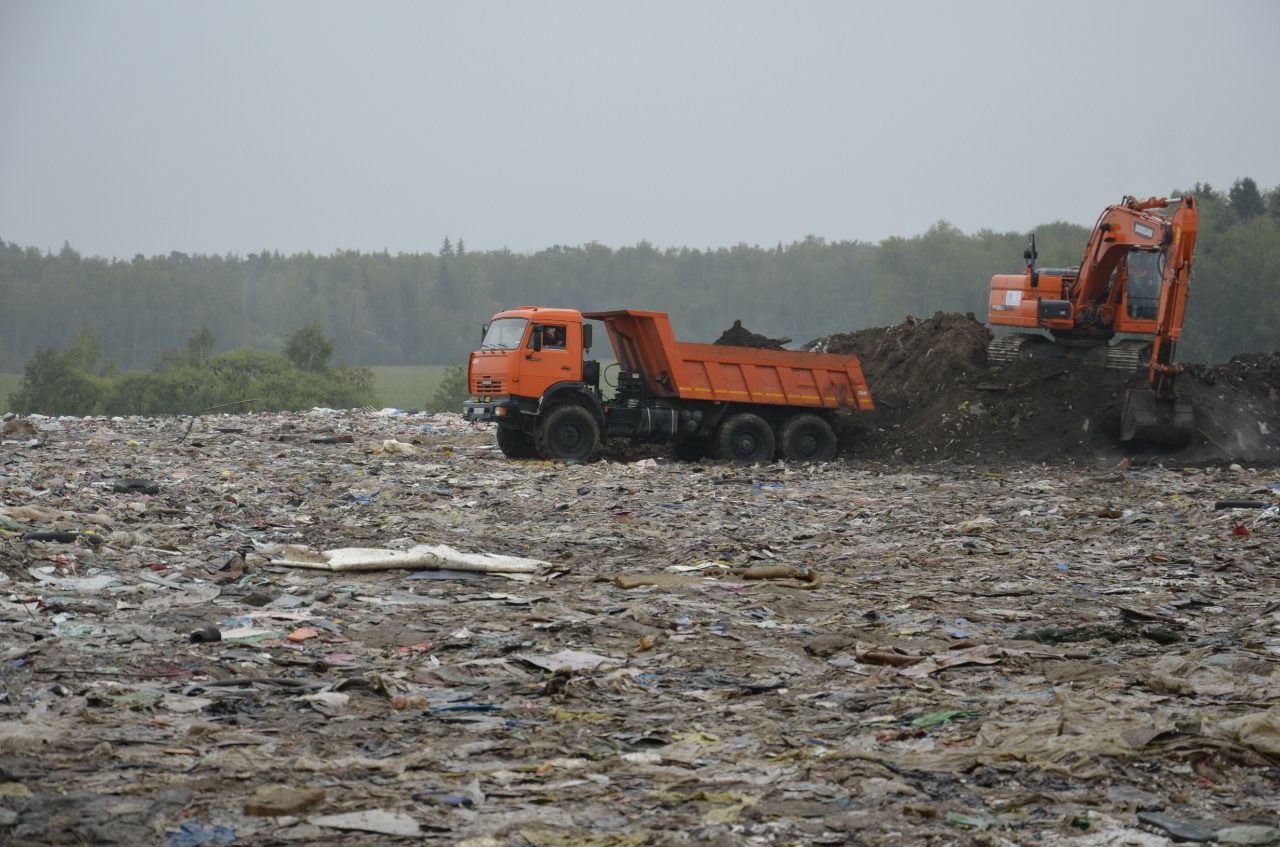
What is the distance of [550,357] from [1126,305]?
835 centimetres

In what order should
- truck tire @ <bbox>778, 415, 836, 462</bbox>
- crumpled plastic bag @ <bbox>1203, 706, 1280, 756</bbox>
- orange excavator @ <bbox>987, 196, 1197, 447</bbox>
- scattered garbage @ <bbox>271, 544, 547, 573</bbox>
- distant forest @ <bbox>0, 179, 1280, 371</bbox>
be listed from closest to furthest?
crumpled plastic bag @ <bbox>1203, 706, 1280, 756</bbox> < scattered garbage @ <bbox>271, 544, 547, 573</bbox> < orange excavator @ <bbox>987, 196, 1197, 447</bbox> < truck tire @ <bbox>778, 415, 836, 462</bbox> < distant forest @ <bbox>0, 179, 1280, 371</bbox>

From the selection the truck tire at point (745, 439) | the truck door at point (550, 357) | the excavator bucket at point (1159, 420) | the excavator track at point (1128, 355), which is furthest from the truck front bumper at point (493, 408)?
the excavator track at point (1128, 355)

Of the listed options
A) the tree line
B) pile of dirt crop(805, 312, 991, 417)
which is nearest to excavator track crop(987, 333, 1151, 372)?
pile of dirt crop(805, 312, 991, 417)

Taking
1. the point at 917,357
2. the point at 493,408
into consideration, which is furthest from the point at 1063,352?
the point at 493,408

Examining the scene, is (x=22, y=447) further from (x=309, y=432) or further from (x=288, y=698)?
(x=288, y=698)

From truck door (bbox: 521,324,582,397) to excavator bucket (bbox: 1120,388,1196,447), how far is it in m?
7.24

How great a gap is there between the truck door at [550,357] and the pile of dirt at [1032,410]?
4714 millimetres

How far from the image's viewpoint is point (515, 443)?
1683 cm

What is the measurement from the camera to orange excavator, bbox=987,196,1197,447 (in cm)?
1527

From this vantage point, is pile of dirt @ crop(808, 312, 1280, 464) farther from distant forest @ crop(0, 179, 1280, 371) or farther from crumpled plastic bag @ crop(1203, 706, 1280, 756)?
distant forest @ crop(0, 179, 1280, 371)

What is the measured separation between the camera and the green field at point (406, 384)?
58.4m

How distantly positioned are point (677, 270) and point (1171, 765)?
2512 inches

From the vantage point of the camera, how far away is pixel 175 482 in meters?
12.8

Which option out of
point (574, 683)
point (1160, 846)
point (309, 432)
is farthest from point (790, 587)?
point (309, 432)
